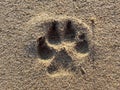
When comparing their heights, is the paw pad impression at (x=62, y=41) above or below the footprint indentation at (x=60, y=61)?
above

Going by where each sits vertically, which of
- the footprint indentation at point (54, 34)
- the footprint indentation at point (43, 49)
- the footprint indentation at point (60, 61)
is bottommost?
the footprint indentation at point (60, 61)

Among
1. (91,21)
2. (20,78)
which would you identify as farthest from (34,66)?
(91,21)

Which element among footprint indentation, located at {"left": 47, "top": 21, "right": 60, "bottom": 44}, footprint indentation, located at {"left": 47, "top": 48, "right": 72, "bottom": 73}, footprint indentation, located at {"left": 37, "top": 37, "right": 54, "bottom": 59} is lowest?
footprint indentation, located at {"left": 47, "top": 48, "right": 72, "bottom": 73}

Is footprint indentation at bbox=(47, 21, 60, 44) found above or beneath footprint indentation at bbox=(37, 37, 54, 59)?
above

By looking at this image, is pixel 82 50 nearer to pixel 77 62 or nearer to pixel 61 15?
pixel 77 62
